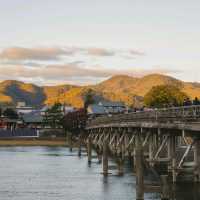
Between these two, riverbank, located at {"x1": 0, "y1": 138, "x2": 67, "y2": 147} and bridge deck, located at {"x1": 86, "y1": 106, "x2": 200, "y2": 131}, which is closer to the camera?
bridge deck, located at {"x1": 86, "y1": 106, "x2": 200, "y2": 131}

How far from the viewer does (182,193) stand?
59562 mm

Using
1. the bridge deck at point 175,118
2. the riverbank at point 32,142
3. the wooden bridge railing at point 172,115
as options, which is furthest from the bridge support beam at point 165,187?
the riverbank at point 32,142

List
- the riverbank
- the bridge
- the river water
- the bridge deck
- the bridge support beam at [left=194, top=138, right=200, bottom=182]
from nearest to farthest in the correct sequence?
1. the bridge
2. the bridge deck
3. the river water
4. the bridge support beam at [left=194, top=138, right=200, bottom=182]
5. the riverbank

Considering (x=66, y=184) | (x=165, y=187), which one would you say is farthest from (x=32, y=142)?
(x=165, y=187)

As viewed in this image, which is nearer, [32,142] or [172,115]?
[172,115]

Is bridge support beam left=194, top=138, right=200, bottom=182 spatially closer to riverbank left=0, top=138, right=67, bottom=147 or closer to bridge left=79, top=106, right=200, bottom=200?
bridge left=79, top=106, right=200, bottom=200

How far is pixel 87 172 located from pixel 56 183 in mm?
15015

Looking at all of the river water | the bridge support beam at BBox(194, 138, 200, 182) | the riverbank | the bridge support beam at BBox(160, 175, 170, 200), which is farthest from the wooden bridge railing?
the riverbank

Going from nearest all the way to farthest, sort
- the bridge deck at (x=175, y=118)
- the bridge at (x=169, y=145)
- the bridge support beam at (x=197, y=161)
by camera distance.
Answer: the bridge at (x=169, y=145) → the bridge deck at (x=175, y=118) → the bridge support beam at (x=197, y=161)

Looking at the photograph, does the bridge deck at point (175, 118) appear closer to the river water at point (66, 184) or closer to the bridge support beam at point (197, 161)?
the bridge support beam at point (197, 161)

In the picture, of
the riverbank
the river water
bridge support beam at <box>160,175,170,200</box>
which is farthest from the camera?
the riverbank

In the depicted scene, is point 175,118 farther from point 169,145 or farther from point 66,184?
point 66,184

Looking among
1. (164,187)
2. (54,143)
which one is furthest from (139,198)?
(54,143)

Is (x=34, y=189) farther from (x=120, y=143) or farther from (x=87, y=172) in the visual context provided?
(x=120, y=143)
